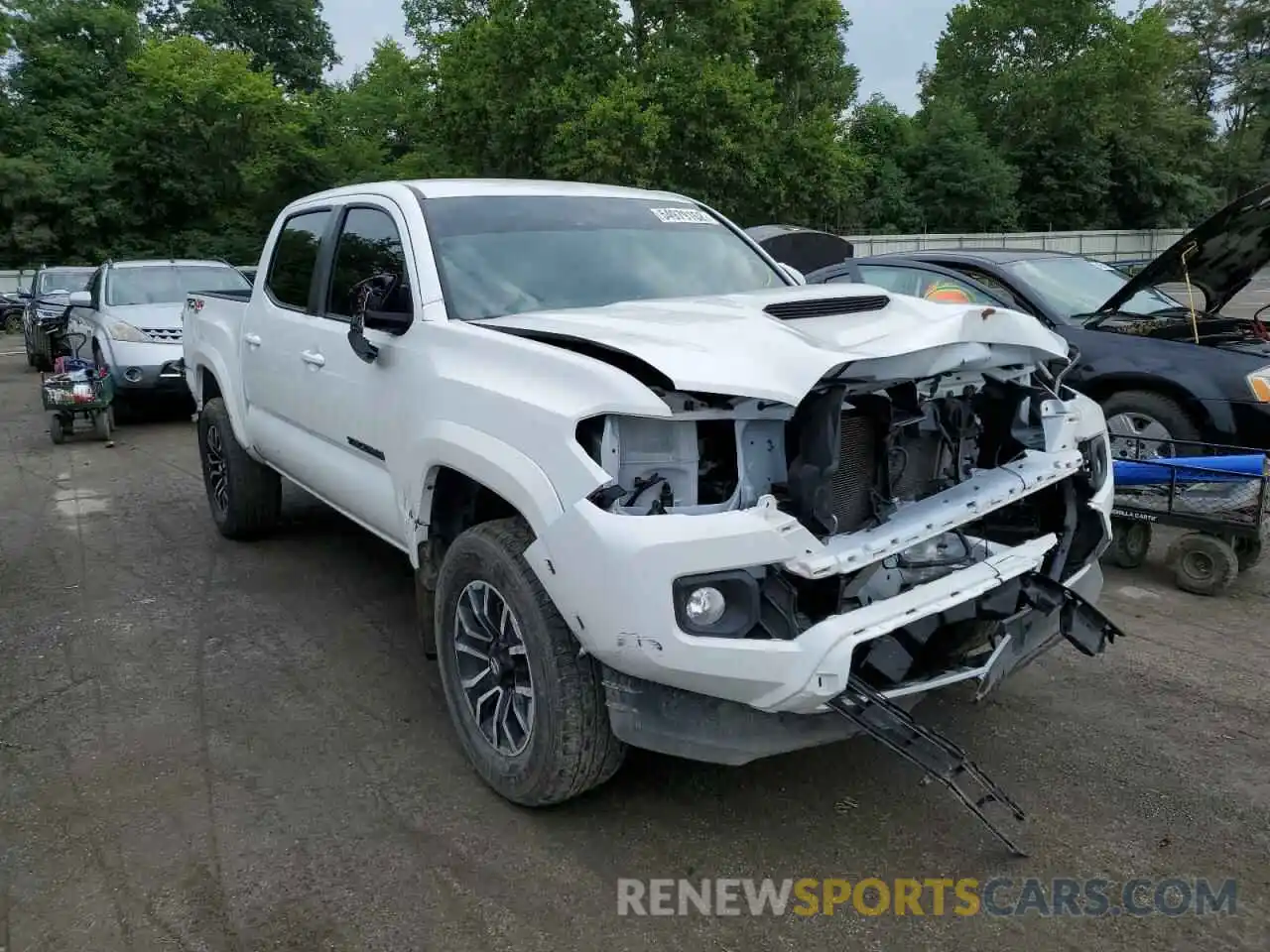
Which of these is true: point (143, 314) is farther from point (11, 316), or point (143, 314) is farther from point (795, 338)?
point (11, 316)

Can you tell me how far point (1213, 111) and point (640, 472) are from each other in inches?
2983

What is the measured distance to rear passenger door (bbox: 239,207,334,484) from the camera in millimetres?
4898

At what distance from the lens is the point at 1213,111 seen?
2571 inches

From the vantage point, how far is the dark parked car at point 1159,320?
19.9 ft

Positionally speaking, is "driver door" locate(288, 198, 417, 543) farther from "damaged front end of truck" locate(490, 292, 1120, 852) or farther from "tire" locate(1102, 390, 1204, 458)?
"tire" locate(1102, 390, 1204, 458)

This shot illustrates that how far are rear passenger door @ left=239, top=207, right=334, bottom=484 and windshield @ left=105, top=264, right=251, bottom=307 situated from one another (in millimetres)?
7102

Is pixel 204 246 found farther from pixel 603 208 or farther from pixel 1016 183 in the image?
pixel 603 208

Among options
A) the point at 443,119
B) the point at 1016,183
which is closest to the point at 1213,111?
the point at 1016,183

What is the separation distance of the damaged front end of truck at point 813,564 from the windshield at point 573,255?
0.65 meters

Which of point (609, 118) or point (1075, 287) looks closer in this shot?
point (1075, 287)

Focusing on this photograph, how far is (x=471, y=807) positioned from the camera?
3371mm

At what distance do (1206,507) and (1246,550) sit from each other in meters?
0.46

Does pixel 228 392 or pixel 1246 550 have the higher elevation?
pixel 228 392

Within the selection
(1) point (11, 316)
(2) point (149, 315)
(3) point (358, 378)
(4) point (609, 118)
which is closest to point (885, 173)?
(4) point (609, 118)
